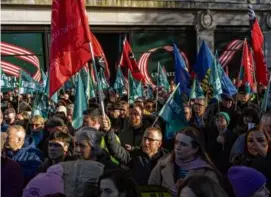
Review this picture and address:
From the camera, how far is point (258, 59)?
11.8 metres

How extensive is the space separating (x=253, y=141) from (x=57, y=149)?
1786 mm

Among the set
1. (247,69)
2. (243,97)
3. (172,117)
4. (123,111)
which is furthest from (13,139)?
(247,69)

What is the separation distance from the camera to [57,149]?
5.52 m

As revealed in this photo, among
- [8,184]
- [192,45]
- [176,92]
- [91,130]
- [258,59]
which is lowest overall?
[8,184]

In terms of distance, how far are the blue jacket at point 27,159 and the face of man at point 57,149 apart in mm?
478

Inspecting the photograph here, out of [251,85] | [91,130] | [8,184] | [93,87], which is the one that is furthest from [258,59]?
[8,184]

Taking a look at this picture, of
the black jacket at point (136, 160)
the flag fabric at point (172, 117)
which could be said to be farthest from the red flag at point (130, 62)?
the black jacket at point (136, 160)

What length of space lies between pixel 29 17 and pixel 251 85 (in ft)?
38.0

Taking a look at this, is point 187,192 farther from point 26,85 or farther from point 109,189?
point 26,85

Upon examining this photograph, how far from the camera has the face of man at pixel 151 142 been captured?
5.87m

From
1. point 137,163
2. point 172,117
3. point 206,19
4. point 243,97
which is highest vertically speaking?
point 206,19

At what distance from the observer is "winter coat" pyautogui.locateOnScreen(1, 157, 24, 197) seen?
15.5 ft

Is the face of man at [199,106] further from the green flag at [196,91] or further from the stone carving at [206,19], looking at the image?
the stone carving at [206,19]

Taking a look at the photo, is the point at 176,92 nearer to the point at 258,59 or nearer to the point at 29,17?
the point at 258,59
